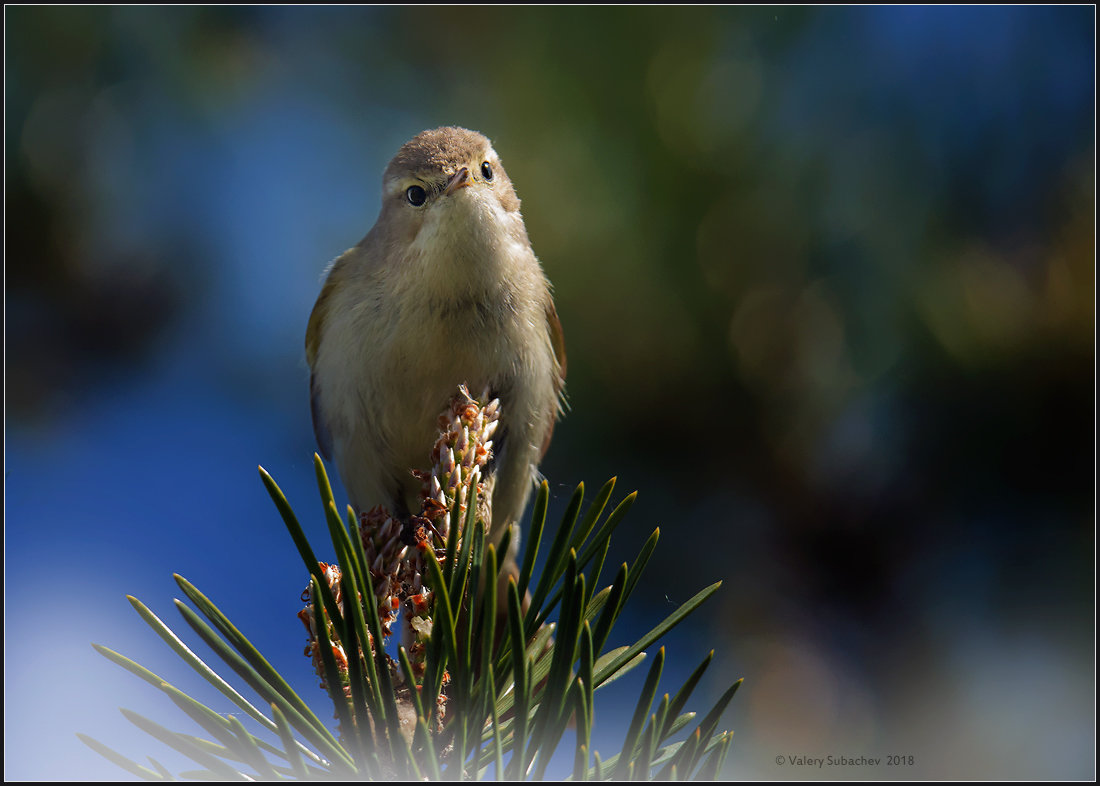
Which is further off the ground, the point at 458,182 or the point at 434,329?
the point at 458,182

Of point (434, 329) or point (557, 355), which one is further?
point (557, 355)

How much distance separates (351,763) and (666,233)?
2.46ft

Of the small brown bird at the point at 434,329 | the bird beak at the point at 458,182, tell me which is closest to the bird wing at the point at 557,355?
the small brown bird at the point at 434,329

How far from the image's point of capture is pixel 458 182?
718mm

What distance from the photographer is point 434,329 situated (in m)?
0.68

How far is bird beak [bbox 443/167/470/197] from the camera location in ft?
2.35

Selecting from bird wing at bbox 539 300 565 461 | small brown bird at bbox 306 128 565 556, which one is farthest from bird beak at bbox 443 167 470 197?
bird wing at bbox 539 300 565 461

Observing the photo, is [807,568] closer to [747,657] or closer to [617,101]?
[747,657]

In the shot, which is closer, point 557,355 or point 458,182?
point 458,182

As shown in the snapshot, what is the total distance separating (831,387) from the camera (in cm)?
97

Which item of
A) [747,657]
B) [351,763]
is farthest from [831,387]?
[351,763]

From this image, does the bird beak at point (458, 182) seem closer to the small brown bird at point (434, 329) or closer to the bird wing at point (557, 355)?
the small brown bird at point (434, 329)

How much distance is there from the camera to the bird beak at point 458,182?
717 mm

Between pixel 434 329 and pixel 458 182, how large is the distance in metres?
0.15
